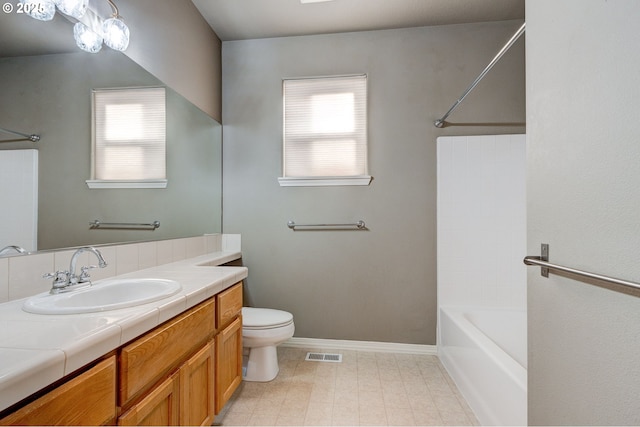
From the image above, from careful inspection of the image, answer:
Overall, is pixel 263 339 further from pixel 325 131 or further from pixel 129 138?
pixel 325 131

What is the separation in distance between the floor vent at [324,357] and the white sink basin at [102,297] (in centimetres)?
140

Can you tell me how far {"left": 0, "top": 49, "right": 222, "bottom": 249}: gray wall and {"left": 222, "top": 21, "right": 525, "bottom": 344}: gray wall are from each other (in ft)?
2.42

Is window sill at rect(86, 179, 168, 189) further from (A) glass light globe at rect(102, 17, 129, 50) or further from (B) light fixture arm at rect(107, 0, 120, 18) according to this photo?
(B) light fixture arm at rect(107, 0, 120, 18)

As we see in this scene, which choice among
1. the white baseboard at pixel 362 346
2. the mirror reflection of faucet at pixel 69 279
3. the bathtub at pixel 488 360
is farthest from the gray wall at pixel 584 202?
the mirror reflection of faucet at pixel 69 279

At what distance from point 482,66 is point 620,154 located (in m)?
2.03

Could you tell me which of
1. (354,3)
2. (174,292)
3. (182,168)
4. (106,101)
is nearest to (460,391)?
(174,292)

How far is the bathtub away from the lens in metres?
1.27

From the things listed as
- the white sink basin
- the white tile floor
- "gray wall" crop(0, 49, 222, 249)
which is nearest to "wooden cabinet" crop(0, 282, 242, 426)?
the white sink basin

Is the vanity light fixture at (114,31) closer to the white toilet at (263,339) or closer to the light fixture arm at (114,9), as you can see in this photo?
the light fixture arm at (114,9)

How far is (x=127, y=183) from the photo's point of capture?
156 centimetres

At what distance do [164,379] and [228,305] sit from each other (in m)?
0.49

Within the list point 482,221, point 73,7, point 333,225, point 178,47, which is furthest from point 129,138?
point 482,221

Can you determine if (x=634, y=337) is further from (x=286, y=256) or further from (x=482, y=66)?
(x=482, y=66)

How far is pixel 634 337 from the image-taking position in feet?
2.02
